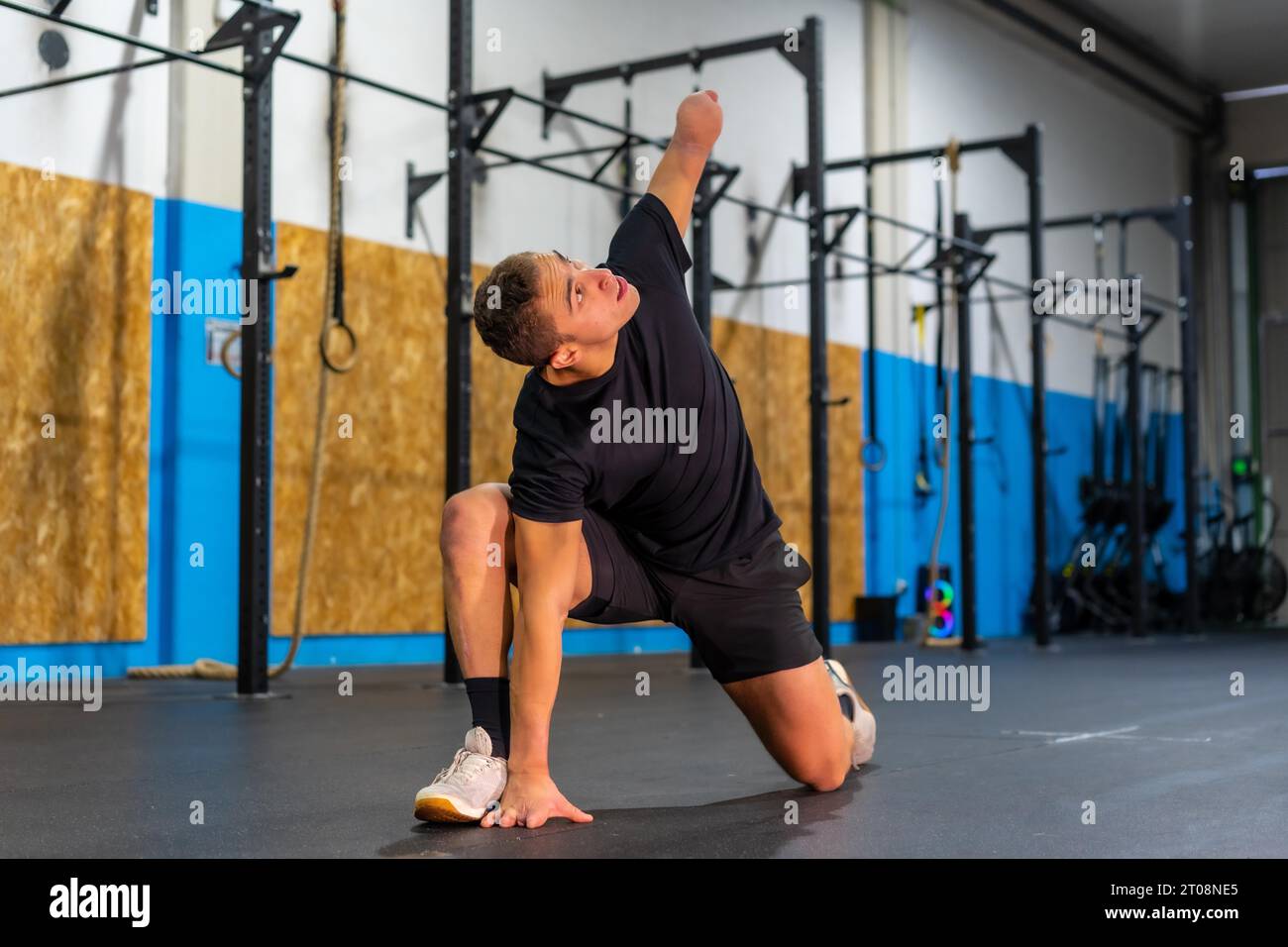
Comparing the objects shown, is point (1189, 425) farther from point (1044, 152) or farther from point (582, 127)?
point (582, 127)

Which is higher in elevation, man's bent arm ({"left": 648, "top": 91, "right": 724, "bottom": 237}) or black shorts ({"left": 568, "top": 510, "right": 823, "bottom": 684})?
man's bent arm ({"left": 648, "top": 91, "right": 724, "bottom": 237})

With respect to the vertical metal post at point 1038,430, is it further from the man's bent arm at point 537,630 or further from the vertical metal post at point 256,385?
the man's bent arm at point 537,630

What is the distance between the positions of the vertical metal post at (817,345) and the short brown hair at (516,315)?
382cm

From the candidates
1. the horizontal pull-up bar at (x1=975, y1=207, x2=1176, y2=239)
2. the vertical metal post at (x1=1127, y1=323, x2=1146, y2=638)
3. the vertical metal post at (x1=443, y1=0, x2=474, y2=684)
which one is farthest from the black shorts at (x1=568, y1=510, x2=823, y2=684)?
the vertical metal post at (x1=1127, y1=323, x2=1146, y2=638)

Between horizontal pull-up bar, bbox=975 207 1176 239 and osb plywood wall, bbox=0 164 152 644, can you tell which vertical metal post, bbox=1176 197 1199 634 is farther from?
osb plywood wall, bbox=0 164 152 644

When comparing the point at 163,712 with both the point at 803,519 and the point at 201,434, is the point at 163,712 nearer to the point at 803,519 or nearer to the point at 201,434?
the point at 201,434

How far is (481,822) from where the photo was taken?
199cm

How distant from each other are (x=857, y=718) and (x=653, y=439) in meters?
0.78

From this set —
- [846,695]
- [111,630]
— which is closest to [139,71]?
[111,630]

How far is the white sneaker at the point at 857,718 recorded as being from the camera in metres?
2.51

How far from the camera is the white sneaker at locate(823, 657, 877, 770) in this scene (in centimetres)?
251

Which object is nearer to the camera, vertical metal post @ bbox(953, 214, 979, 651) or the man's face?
the man's face

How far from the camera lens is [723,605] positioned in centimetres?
221

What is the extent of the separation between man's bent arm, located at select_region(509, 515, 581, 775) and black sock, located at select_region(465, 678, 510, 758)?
0.20ft
